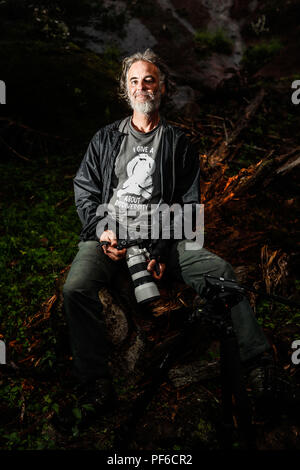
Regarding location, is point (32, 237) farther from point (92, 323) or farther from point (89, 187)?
point (92, 323)

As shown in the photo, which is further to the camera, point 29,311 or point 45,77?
point 45,77

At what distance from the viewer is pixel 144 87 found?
3418mm

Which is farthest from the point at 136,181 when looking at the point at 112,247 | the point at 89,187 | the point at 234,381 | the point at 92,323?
the point at 234,381

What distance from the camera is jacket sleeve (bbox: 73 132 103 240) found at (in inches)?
130

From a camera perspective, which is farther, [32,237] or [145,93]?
[32,237]

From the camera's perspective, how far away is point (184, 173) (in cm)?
348

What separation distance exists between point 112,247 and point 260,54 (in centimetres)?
1308

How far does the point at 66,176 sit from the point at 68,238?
204cm

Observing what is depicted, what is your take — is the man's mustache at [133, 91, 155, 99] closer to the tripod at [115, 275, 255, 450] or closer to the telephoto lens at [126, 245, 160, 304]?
the telephoto lens at [126, 245, 160, 304]

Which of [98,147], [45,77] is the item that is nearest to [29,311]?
[98,147]

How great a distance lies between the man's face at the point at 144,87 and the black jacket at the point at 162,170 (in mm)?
283

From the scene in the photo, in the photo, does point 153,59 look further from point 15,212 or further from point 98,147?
point 15,212

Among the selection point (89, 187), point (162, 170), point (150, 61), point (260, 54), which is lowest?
point (89, 187)
